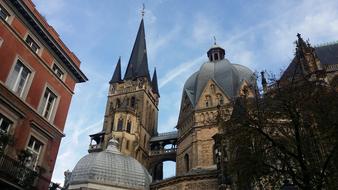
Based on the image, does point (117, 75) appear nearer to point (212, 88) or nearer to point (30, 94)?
point (212, 88)

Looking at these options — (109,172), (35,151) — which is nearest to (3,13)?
(35,151)

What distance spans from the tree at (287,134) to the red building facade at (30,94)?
9.18 m

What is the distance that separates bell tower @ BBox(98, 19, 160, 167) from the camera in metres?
49.4

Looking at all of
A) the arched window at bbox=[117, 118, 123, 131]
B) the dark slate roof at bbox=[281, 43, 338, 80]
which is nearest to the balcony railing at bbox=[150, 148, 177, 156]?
the arched window at bbox=[117, 118, 123, 131]

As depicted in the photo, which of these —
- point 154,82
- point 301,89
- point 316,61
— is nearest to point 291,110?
point 301,89

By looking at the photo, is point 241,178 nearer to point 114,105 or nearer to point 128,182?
point 128,182

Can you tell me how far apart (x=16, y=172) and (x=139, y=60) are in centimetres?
5727

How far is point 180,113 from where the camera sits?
1736 inches

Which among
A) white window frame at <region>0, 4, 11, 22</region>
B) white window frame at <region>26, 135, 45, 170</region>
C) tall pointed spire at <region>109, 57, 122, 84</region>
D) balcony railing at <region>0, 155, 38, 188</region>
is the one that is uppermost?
tall pointed spire at <region>109, 57, 122, 84</region>

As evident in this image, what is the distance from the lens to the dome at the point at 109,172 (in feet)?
109

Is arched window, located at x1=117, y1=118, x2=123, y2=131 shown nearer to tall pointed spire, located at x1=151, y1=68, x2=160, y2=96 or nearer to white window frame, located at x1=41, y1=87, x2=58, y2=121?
tall pointed spire, located at x1=151, y1=68, x2=160, y2=96

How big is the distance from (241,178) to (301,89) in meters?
4.49

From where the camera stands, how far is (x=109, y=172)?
34156mm

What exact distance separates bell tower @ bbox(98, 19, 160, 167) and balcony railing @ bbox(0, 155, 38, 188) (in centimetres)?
3290
